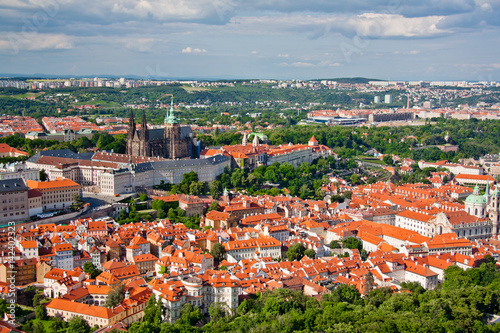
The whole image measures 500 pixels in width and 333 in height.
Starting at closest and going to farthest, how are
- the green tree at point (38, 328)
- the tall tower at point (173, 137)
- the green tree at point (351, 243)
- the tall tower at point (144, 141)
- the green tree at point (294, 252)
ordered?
1. the green tree at point (38, 328)
2. the green tree at point (294, 252)
3. the green tree at point (351, 243)
4. the tall tower at point (144, 141)
5. the tall tower at point (173, 137)

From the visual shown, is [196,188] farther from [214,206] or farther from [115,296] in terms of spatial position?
[115,296]

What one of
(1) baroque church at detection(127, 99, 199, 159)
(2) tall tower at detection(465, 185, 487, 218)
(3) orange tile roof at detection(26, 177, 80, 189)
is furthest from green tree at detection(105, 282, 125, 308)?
(1) baroque church at detection(127, 99, 199, 159)

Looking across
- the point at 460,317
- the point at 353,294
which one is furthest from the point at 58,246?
the point at 460,317

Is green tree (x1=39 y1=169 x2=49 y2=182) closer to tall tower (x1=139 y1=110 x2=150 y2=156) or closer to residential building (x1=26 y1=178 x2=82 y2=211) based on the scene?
residential building (x1=26 y1=178 x2=82 y2=211)

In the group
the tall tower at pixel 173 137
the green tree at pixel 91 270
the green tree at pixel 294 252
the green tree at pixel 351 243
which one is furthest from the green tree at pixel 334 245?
the tall tower at pixel 173 137

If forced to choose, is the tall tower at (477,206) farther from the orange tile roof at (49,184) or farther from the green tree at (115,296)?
the orange tile roof at (49,184)

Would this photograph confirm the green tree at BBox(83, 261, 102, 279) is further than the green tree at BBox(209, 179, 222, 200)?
No
